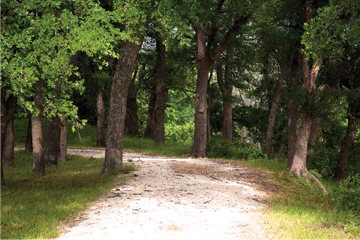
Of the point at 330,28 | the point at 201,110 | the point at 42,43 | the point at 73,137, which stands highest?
the point at 330,28

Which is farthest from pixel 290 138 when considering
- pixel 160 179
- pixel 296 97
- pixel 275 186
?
pixel 160 179

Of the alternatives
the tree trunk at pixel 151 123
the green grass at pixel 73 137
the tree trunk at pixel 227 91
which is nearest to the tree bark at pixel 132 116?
the tree trunk at pixel 151 123

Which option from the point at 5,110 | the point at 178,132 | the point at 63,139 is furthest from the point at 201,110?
the point at 178,132

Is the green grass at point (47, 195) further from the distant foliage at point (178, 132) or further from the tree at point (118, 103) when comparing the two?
the distant foliage at point (178, 132)

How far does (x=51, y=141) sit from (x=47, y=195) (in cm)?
518

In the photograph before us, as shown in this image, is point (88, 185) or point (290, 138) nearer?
point (88, 185)

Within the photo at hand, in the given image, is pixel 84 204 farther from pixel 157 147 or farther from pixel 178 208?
pixel 157 147

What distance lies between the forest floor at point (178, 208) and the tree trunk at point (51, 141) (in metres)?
3.95

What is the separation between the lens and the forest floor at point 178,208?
6.16 metres

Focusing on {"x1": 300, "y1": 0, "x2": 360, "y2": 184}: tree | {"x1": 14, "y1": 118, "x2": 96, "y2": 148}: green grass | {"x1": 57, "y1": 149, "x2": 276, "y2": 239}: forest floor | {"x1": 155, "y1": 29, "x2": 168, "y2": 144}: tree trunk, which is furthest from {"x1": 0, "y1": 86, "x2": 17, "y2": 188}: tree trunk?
{"x1": 14, "y1": 118, "x2": 96, "y2": 148}: green grass

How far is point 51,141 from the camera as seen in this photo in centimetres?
1388

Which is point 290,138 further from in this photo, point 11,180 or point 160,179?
point 11,180

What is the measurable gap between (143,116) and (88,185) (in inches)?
1136

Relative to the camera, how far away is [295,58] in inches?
629
